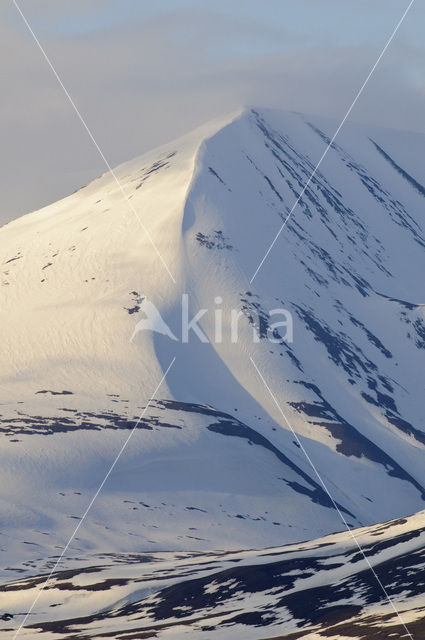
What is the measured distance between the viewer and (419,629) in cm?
9794

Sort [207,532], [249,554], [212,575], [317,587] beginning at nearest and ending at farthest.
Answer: [317,587]
[212,575]
[249,554]
[207,532]

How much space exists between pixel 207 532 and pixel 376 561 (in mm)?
65909

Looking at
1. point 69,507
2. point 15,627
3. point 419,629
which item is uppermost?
point 69,507

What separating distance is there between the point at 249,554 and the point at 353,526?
50399mm

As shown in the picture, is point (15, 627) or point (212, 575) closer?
point (15, 627)

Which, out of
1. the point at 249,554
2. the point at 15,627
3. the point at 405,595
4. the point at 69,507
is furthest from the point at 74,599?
the point at 69,507

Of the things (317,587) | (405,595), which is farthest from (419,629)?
(317,587)

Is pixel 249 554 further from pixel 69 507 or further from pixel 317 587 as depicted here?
pixel 69 507

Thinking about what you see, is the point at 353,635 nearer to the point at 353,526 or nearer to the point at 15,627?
the point at 15,627

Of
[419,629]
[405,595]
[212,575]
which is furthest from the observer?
[212,575]

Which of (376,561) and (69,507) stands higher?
(69,507)

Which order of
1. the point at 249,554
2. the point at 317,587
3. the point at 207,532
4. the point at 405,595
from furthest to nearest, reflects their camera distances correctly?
1. the point at 207,532
2. the point at 249,554
3. the point at 317,587
4. the point at 405,595

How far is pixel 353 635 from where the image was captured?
101 meters

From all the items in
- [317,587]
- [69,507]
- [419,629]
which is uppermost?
[69,507]
